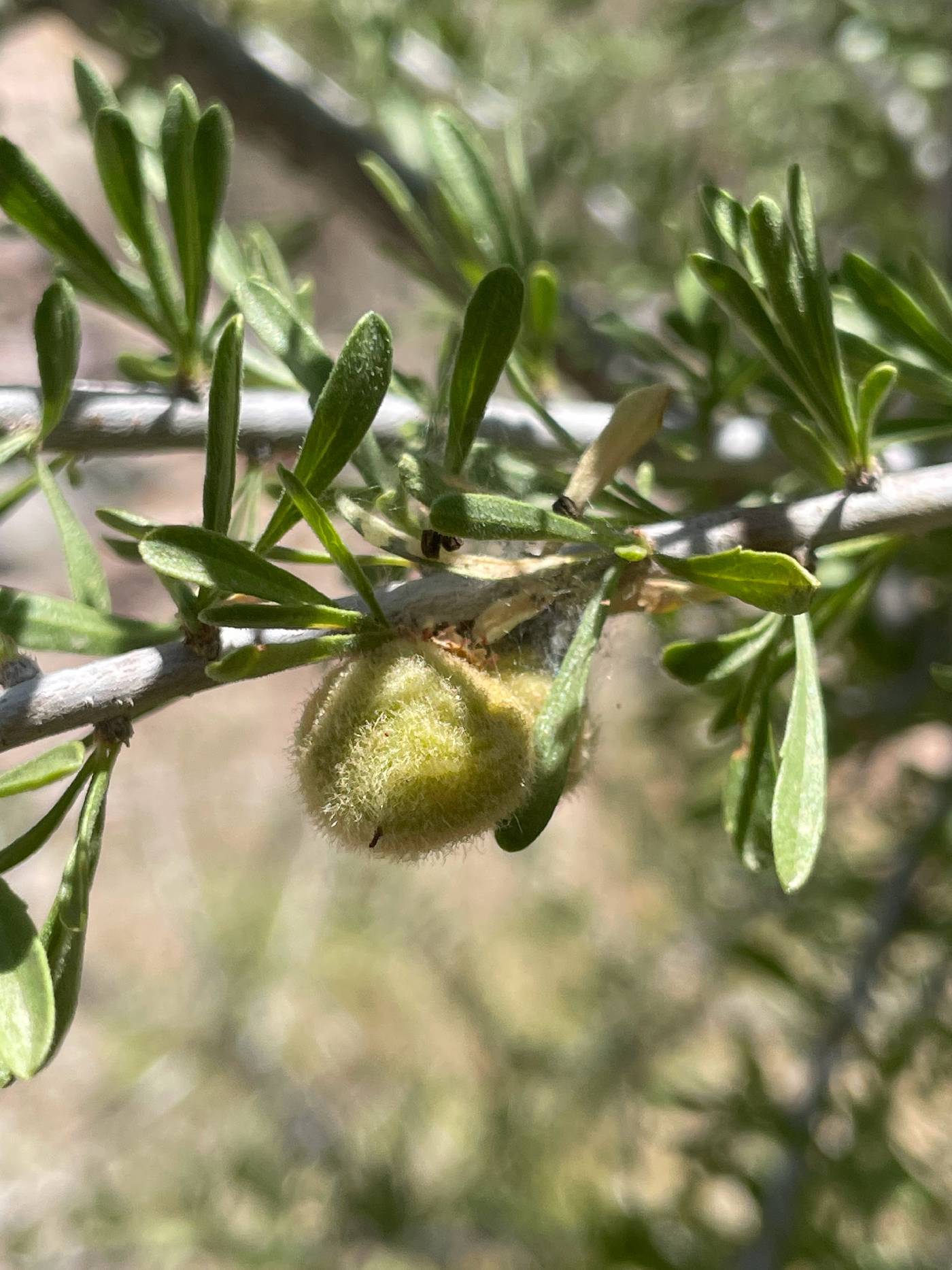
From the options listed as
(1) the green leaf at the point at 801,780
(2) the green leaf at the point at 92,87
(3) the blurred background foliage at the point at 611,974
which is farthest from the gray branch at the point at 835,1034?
(2) the green leaf at the point at 92,87

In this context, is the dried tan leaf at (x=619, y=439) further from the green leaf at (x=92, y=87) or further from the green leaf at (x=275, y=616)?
the green leaf at (x=92, y=87)

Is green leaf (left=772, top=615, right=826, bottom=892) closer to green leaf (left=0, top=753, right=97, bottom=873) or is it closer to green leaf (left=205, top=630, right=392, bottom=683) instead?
green leaf (left=205, top=630, right=392, bottom=683)

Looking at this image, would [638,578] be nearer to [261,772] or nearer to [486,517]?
[486,517]

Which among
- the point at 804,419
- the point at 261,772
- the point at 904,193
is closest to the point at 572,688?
the point at 804,419

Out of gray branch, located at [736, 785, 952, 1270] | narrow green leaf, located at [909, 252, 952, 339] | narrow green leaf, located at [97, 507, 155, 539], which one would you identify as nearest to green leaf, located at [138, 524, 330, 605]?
narrow green leaf, located at [97, 507, 155, 539]

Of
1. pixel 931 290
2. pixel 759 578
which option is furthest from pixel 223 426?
pixel 931 290

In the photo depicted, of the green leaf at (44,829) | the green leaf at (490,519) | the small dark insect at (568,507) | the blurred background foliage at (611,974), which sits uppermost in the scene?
the green leaf at (490,519)
